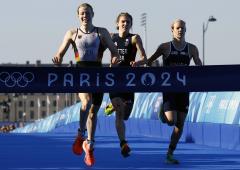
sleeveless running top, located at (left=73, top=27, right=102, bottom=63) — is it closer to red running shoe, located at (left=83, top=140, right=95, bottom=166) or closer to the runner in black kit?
the runner in black kit

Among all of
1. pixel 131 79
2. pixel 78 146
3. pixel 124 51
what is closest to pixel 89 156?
pixel 78 146

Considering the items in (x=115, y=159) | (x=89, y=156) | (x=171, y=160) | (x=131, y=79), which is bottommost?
(x=115, y=159)

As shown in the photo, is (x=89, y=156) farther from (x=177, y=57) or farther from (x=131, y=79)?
(x=177, y=57)

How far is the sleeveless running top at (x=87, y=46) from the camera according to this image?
12.3 m

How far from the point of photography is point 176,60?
511 inches

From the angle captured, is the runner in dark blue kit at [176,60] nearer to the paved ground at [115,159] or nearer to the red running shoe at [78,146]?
the paved ground at [115,159]

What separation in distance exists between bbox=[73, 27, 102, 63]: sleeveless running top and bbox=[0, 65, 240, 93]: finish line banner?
42 centimetres

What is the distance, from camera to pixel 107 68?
11930 mm

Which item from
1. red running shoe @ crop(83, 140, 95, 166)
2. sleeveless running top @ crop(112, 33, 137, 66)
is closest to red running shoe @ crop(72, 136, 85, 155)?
red running shoe @ crop(83, 140, 95, 166)

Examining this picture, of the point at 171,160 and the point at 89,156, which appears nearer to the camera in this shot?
the point at 89,156

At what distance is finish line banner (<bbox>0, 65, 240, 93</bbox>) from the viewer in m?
11.9

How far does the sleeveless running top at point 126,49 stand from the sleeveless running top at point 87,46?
71 cm

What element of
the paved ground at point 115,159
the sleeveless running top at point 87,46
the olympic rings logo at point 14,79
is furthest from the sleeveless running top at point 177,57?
the olympic rings logo at point 14,79

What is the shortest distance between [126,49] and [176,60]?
0.67 m
